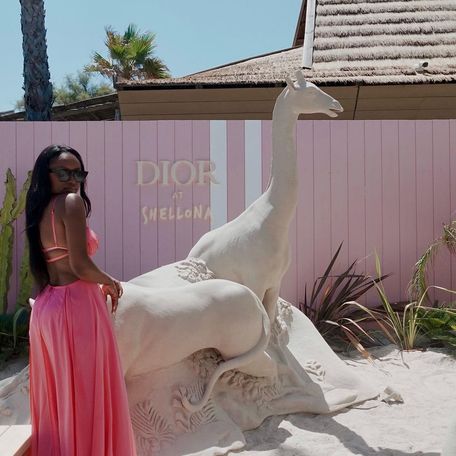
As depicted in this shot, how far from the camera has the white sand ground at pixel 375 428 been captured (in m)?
3.15

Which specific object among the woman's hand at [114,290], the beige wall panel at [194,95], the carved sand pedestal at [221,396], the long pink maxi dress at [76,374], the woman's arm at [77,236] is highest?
the beige wall panel at [194,95]

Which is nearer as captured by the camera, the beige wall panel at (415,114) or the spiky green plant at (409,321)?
the spiky green plant at (409,321)

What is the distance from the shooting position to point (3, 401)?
3379 mm

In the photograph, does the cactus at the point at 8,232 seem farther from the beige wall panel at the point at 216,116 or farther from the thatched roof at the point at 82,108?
the thatched roof at the point at 82,108

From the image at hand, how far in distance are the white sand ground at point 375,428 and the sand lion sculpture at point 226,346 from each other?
9cm

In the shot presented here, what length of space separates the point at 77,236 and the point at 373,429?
216 centimetres

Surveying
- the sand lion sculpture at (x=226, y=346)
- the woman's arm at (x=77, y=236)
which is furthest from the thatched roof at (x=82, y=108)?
the woman's arm at (x=77, y=236)

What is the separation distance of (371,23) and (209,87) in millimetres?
2578

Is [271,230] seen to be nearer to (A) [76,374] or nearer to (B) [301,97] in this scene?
(B) [301,97]

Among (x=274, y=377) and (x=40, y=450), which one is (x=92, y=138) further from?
(x=40, y=450)

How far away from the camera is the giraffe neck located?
3795 millimetres

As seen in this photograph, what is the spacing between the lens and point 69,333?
2275 mm

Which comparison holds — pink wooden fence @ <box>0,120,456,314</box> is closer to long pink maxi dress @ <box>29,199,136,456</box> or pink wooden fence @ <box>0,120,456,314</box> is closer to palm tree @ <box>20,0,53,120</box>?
palm tree @ <box>20,0,53,120</box>

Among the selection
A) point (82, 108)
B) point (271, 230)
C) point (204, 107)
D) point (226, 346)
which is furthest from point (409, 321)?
point (82, 108)
